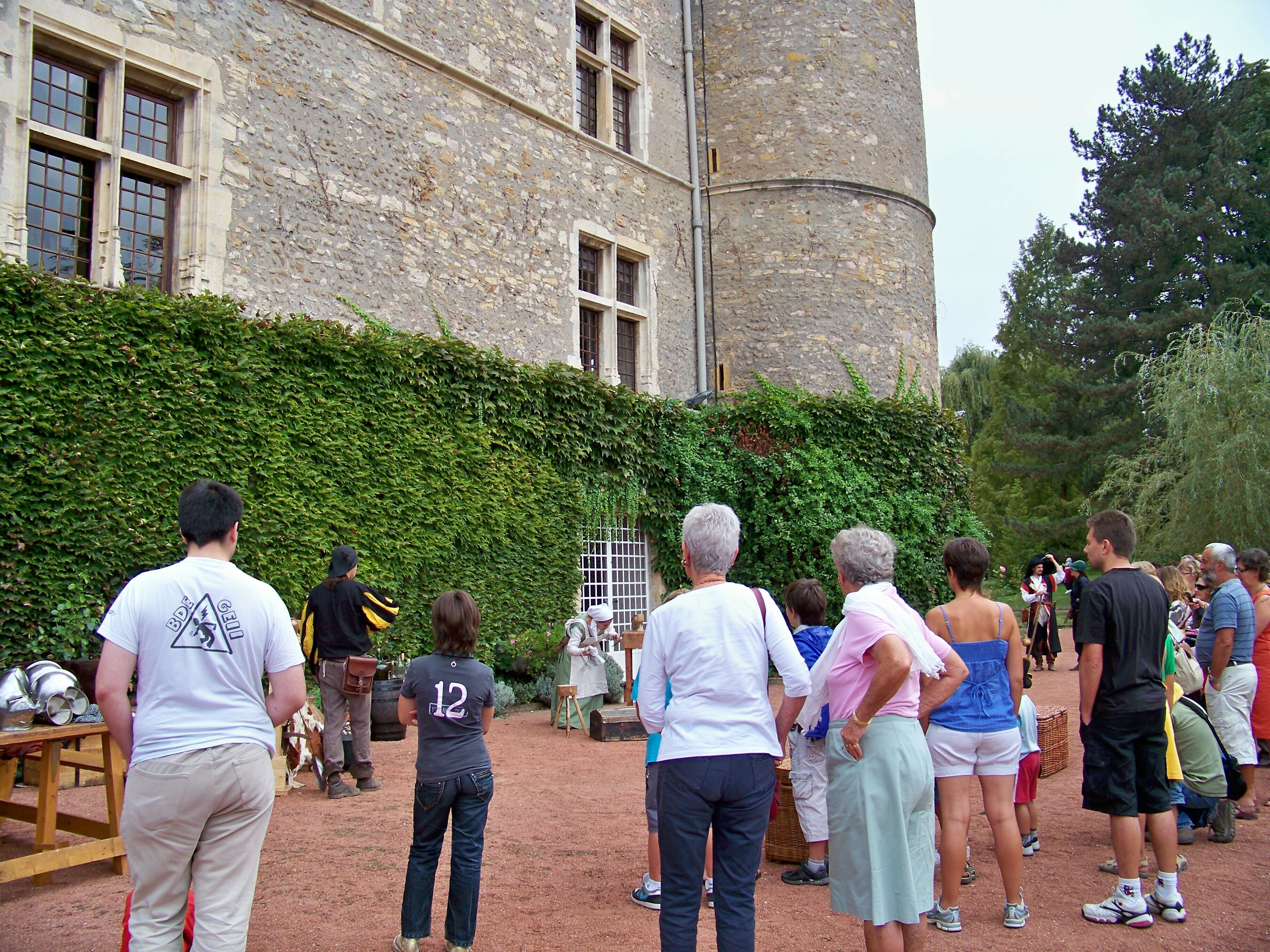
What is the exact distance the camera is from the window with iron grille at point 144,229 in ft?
30.3

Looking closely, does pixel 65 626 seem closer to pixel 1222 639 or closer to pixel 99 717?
pixel 99 717

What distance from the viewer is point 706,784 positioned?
2961mm

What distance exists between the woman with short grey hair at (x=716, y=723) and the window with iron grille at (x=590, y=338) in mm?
10829

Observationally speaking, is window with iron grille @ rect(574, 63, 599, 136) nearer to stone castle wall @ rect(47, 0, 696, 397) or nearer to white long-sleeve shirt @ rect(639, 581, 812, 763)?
stone castle wall @ rect(47, 0, 696, 397)

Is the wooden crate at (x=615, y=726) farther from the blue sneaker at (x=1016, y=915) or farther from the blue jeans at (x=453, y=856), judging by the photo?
the blue jeans at (x=453, y=856)

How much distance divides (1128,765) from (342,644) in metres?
5.11

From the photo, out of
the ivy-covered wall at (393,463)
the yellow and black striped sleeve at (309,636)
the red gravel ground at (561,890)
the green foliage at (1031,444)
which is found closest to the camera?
the red gravel ground at (561,890)

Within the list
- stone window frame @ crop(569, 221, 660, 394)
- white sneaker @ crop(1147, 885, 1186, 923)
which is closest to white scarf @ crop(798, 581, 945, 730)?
white sneaker @ crop(1147, 885, 1186, 923)

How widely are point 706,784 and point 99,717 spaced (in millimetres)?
3717

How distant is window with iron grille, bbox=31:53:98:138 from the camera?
8719 mm

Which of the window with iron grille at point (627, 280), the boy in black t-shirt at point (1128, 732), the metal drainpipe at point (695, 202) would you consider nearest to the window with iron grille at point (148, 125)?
the window with iron grille at point (627, 280)

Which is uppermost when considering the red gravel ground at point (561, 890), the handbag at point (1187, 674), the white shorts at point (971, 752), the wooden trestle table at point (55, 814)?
the handbag at point (1187, 674)

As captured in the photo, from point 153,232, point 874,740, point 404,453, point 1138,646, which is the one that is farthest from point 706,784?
point 153,232

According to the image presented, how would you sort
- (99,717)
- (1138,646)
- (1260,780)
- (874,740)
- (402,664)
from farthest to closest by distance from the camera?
(402,664), (1260,780), (99,717), (1138,646), (874,740)
